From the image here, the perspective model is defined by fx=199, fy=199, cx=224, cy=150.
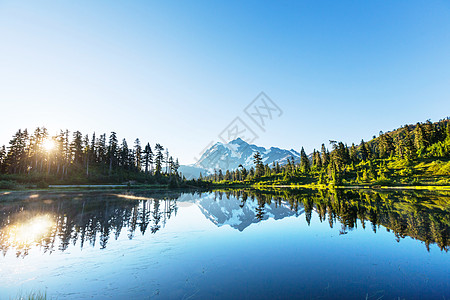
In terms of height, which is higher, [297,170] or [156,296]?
[297,170]

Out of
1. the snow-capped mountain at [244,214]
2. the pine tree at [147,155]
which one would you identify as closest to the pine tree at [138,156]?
the pine tree at [147,155]

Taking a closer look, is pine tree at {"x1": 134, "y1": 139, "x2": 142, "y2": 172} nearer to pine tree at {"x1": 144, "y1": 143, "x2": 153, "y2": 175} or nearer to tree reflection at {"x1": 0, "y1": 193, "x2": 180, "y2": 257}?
pine tree at {"x1": 144, "y1": 143, "x2": 153, "y2": 175}

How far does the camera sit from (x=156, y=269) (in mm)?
9805

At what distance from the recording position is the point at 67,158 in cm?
8594

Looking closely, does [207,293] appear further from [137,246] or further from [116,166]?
[116,166]

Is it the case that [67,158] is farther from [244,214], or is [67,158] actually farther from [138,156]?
[244,214]

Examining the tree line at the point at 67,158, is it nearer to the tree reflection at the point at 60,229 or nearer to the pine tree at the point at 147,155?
the pine tree at the point at 147,155

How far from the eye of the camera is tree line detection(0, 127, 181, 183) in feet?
241

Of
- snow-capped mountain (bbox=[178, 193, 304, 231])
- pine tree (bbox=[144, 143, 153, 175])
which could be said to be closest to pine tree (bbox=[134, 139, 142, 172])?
pine tree (bbox=[144, 143, 153, 175])

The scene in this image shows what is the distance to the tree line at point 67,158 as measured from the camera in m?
73.4

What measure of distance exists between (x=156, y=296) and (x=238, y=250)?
6.67m

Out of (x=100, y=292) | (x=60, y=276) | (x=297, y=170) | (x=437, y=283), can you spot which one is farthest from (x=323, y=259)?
(x=297, y=170)

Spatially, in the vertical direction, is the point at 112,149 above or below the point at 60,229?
above

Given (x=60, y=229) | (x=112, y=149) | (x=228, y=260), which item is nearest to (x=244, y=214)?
(x=228, y=260)
